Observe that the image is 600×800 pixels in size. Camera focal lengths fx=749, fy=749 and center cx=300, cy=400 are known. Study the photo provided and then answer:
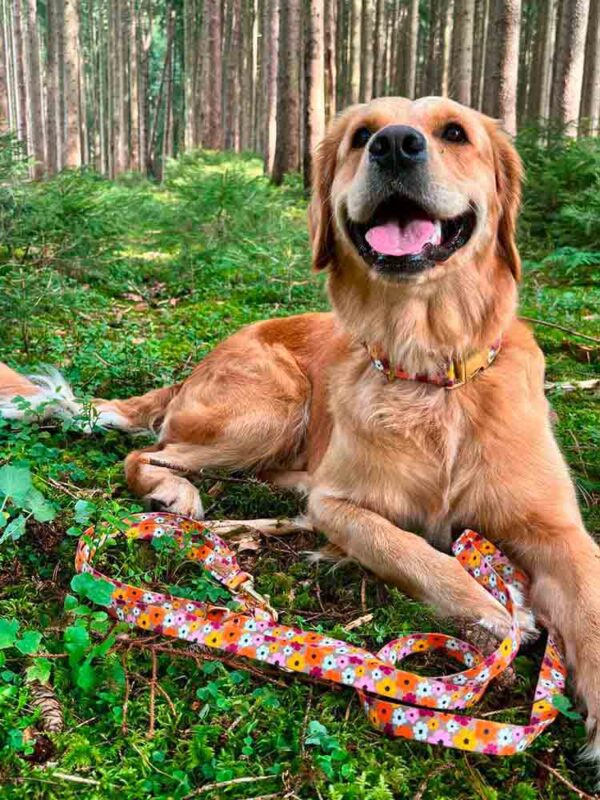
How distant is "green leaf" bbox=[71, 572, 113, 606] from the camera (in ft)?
6.24

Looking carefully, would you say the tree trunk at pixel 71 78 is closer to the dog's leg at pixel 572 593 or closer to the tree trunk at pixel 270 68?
the tree trunk at pixel 270 68

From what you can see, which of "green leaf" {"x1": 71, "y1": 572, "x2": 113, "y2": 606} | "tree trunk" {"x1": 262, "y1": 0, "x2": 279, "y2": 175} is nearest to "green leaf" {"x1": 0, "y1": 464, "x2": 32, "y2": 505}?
"green leaf" {"x1": 71, "y1": 572, "x2": 113, "y2": 606}

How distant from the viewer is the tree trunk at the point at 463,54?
39.4 ft

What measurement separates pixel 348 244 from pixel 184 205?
565 centimetres

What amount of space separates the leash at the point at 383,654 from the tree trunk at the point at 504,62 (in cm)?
785

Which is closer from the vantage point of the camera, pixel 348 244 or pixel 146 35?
pixel 348 244

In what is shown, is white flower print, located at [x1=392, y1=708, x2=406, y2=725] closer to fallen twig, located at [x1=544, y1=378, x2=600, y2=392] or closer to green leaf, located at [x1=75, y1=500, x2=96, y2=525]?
green leaf, located at [x1=75, y1=500, x2=96, y2=525]

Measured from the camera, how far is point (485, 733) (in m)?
1.69

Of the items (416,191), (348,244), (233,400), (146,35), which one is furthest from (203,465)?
(146,35)

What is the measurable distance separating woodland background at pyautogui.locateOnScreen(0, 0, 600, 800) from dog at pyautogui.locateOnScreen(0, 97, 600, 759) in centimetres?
16

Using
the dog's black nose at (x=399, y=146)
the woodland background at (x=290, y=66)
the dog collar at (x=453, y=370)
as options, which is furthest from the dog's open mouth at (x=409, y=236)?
the woodland background at (x=290, y=66)

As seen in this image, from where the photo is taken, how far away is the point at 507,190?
9.49 feet

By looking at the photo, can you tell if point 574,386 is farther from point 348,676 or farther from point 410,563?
point 348,676

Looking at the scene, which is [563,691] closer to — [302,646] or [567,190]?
[302,646]
